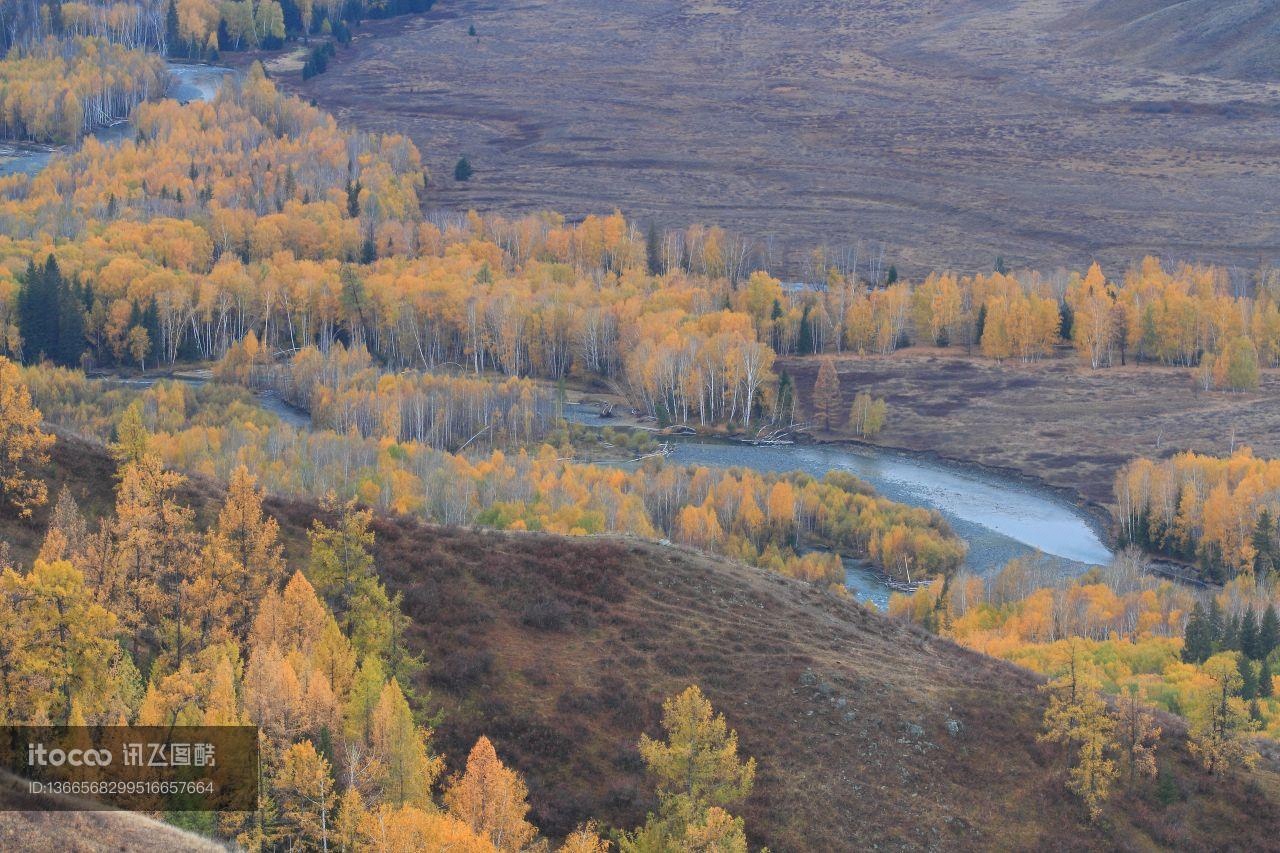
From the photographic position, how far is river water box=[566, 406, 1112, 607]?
106 metres

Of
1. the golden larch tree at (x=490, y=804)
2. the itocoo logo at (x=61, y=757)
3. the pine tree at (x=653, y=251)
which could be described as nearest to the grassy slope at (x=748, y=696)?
the golden larch tree at (x=490, y=804)

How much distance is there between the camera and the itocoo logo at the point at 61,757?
113 ft

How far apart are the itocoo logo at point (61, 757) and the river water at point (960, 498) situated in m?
65.1

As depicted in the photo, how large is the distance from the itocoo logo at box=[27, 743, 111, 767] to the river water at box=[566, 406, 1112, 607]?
2564 inches

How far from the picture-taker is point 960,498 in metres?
121

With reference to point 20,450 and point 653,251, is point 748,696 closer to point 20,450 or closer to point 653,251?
point 20,450

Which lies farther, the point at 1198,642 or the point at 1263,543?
the point at 1263,543

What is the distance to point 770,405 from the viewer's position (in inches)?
5448

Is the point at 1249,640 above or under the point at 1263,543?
above

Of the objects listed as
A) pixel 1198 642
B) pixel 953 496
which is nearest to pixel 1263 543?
pixel 953 496

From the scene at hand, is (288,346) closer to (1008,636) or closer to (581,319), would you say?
(581,319)

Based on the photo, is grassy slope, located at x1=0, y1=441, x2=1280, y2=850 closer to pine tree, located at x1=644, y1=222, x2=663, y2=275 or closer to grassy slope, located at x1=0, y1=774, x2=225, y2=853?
grassy slope, located at x1=0, y1=774, x2=225, y2=853

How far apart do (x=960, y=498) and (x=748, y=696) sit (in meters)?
71.9

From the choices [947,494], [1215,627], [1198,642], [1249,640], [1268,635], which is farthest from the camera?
[947,494]
